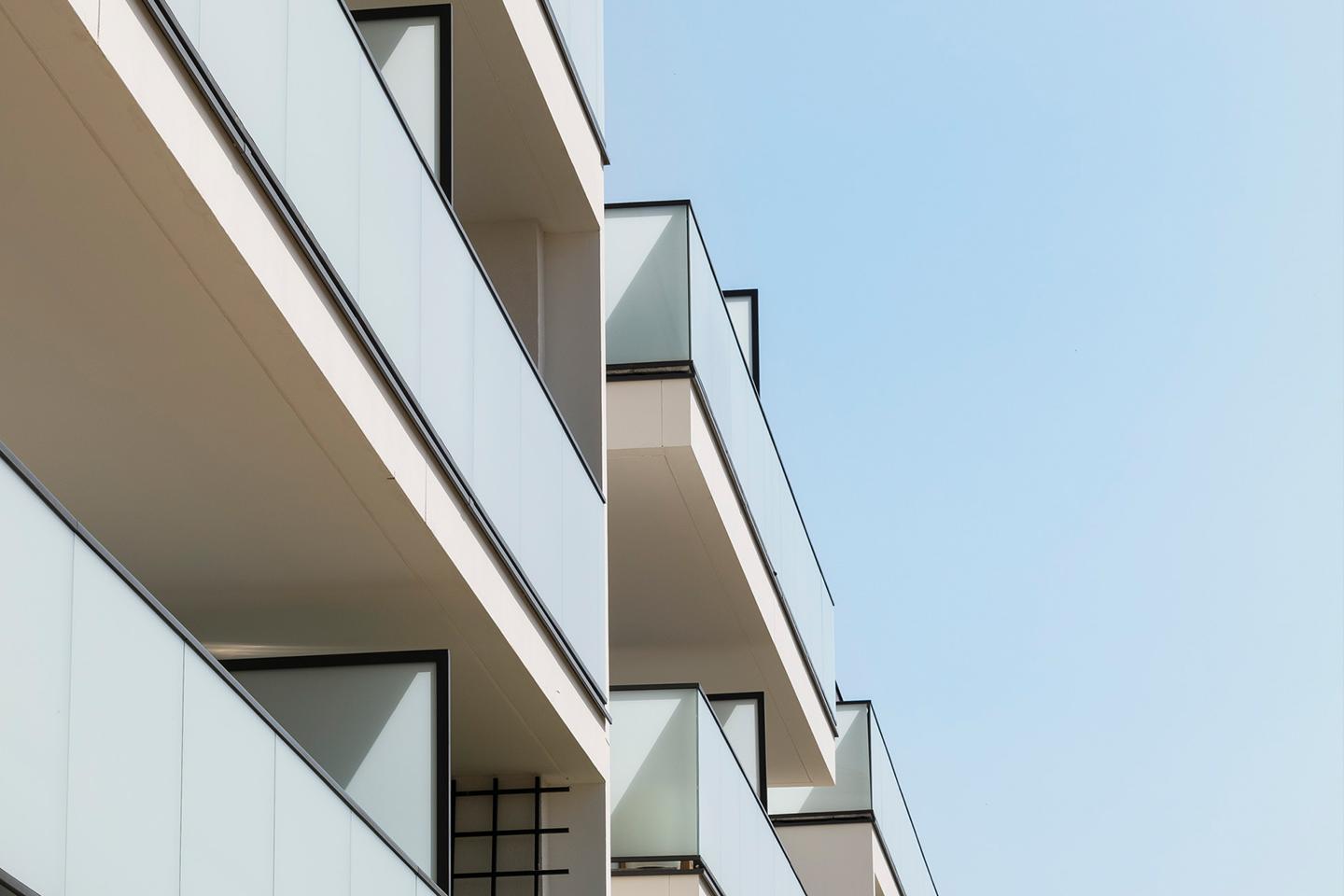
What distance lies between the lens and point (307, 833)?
324 inches

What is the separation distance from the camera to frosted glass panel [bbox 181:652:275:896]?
23.2 ft

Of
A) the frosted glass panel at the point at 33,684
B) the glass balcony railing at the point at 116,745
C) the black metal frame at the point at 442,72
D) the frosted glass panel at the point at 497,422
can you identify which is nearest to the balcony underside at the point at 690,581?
the frosted glass panel at the point at 497,422

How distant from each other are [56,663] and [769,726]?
53.4 feet

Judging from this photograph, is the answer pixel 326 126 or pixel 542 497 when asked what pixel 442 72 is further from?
pixel 542 497

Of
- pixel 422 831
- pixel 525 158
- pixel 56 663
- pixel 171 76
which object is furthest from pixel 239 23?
pixel 525 158

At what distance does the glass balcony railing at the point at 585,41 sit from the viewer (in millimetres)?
13500

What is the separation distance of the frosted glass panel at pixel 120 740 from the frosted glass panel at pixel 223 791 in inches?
4.2

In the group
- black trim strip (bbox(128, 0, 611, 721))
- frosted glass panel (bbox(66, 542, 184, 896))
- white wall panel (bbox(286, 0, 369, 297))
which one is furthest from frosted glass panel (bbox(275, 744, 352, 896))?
white wall panel (bbox(286, 0, 369, 297))

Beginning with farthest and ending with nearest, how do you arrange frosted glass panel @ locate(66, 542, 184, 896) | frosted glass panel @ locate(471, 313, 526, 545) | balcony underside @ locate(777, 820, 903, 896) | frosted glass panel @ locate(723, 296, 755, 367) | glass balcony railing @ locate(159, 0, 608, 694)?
1. balcony underside @ locate(777, 820, 903, 896)
2. frosted glass panel @ locate(723, 296, 755, 367)
3. frosted glass panel @ locate(471, 313, 526, 545)
4. glass balcony railing @ locate(159, 0, 608, 694)
5. frosted glass panel @ locate(66, 542, 184, 896)

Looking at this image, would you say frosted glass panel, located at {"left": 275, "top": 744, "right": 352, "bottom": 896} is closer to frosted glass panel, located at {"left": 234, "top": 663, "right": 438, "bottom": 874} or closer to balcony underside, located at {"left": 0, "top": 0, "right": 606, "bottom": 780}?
balcony underside, located at {"left": 0, "top": 0, "right": 606, "bottom": 780}

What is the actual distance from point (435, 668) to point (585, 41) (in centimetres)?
511

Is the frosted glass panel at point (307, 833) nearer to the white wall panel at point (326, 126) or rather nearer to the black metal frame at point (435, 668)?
the black metal frame at point (435, 668)

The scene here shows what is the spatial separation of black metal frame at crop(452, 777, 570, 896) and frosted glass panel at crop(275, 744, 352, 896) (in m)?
4.77

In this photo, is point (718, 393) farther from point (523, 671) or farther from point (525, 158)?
point (523, 671)
